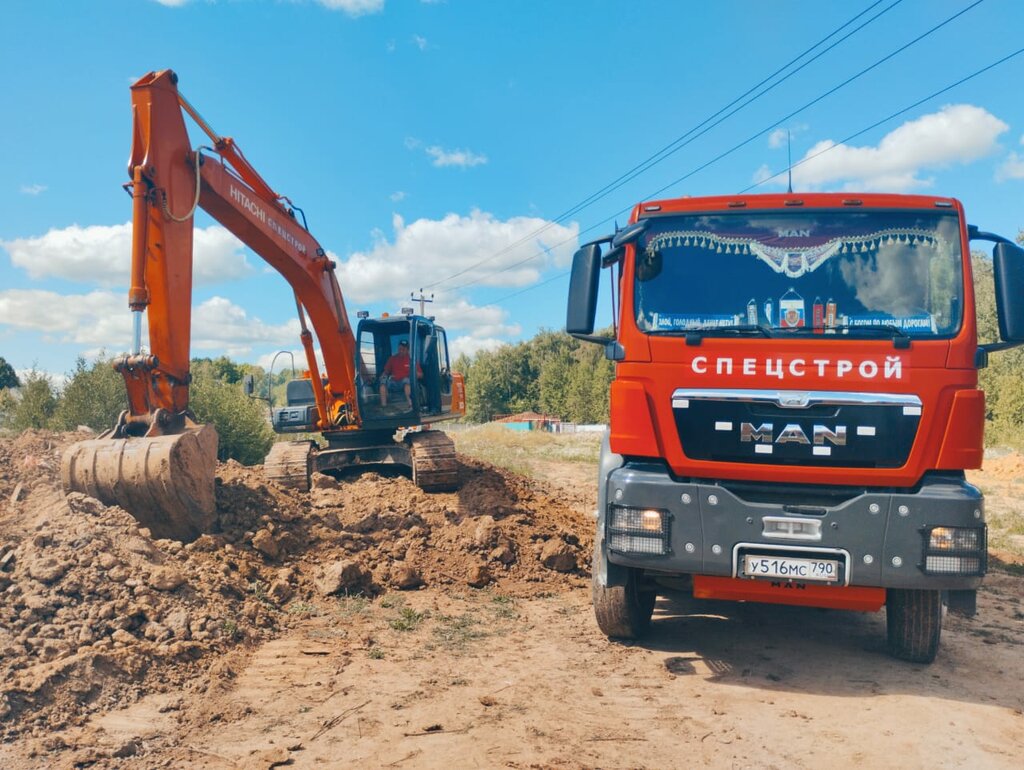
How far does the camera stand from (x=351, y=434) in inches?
468

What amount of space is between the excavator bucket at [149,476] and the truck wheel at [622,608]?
384cm

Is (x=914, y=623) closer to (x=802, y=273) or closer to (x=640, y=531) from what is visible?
(x=640, y=531)

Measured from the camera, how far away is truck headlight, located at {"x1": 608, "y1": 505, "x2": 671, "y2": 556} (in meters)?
4.66

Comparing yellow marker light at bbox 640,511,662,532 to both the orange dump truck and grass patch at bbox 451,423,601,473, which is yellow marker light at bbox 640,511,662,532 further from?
grass patch at bbox 451,423,601,473

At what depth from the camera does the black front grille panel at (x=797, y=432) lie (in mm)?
4504

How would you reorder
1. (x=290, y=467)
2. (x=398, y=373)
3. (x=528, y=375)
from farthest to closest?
(x=528, y=375)
(x=398, y=373)
(x=290, y=467)

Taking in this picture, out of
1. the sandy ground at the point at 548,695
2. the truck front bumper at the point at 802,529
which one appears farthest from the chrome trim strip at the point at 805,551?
the sandy ground at the point at 548,695

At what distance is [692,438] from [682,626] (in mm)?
2078

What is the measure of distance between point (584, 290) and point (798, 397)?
59.8 inches

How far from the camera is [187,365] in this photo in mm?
7562

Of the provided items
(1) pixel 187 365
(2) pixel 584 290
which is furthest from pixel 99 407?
(2) pixel 584 290

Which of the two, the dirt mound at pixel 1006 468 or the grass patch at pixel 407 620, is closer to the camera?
the grass patch at pixel 407 620

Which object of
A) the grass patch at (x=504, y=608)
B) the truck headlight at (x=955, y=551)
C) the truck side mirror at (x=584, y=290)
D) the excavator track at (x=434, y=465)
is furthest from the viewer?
the excavator track at (x=434, y=465)

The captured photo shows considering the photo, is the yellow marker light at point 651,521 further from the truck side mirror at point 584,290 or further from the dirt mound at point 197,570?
the dirt mound at point 197,570
